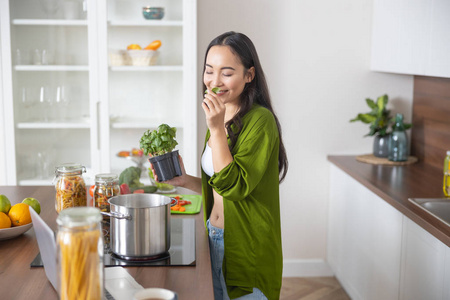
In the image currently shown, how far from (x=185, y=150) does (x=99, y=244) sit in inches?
88.8

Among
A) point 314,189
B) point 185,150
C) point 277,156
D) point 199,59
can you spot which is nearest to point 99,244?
point 277,156

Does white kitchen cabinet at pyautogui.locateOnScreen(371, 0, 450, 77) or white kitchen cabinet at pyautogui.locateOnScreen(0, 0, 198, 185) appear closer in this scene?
white kitchen cabinet at pyautogui.locateOnScreen(371, 0, 450, 77)

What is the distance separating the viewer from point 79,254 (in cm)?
110

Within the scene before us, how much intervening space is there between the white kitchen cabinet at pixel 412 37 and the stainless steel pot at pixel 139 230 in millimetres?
1598

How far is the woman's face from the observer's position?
1.83m

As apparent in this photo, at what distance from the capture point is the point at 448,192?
254 cm

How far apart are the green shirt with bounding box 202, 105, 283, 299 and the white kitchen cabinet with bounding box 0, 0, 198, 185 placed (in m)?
1.53

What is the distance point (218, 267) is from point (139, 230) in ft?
1.27

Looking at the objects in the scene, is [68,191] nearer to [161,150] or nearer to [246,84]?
[161,150]

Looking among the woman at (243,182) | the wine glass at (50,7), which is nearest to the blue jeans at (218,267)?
the woman at (243,182)

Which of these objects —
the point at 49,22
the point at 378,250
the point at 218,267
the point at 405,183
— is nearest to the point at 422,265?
the point at 378,250

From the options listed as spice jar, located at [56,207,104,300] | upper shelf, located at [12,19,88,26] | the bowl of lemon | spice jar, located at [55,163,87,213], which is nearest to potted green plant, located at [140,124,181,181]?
spice jar, located at [55,163,87,213]

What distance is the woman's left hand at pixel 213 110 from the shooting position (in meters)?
1.68

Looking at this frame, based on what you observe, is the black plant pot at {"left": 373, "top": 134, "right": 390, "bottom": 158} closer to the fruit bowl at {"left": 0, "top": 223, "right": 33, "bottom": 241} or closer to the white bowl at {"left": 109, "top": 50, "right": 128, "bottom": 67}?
the white bowl at {"left": 109, "top": 50, "right": 128, "bottom": 67}
